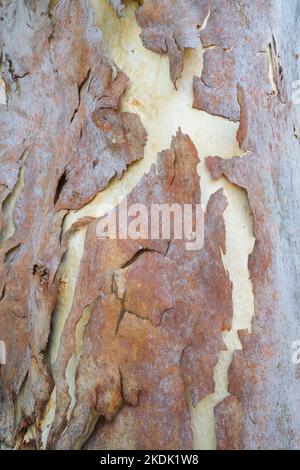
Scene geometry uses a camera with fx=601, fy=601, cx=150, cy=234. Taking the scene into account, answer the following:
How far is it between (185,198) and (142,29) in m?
0.31

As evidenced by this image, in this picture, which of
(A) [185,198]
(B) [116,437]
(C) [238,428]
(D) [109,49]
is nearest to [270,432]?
(C) [238,428]

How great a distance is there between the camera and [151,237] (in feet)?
3.13

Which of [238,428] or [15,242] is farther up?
[15,242]

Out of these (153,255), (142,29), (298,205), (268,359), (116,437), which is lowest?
(116,437)

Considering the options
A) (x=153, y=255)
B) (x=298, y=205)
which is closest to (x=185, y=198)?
(x=153, y=255)

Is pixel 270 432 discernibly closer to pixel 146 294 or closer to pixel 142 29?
pixel 146 294

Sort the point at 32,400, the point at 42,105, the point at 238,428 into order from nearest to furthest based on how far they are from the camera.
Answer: the point at 238,428, the point at 32,400, the point at 42,105

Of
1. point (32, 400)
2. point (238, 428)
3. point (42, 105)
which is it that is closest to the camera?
point (238, 428)

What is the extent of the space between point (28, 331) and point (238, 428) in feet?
1.30

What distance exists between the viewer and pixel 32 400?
103 centimetres

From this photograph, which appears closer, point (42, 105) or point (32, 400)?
point (32, 400)

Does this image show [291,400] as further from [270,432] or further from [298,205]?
[298,205]

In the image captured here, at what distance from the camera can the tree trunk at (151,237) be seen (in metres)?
0.93

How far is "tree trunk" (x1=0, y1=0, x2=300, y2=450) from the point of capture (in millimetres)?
934
